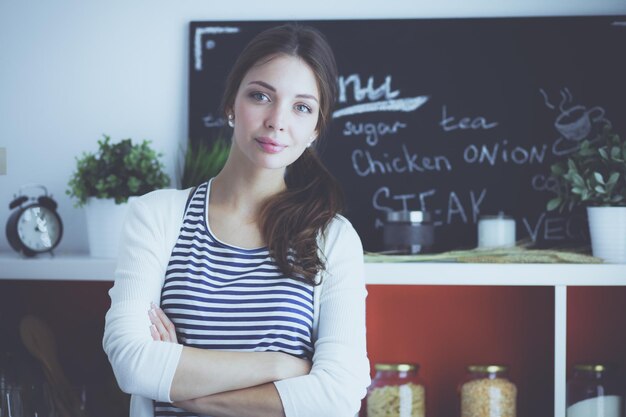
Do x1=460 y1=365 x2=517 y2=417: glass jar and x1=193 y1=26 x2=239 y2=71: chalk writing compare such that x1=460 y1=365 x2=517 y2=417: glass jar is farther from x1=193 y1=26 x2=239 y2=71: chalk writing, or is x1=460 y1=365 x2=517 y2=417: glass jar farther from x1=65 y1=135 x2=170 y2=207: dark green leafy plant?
x1=193 y1=26 x2=239 y2=71: chalk writing

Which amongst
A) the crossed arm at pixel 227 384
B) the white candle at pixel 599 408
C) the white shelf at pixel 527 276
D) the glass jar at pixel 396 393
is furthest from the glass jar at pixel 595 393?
the crossed arm at pixel 227 384

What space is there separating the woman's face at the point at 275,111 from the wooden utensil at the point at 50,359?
77 centimetres

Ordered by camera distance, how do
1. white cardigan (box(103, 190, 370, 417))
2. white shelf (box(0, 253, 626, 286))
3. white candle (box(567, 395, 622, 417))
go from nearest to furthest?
white cardigan (box(103, 190, 370, 417)) → white shelf (box(0, 253, 626, 286)) → white candle (box(567, 395, 622, 417))

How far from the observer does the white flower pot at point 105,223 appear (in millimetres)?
1728

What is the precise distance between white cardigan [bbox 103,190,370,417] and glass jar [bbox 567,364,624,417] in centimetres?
71

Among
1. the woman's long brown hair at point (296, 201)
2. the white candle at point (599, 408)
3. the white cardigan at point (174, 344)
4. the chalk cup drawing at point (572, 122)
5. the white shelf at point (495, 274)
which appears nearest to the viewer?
the white cardigan at point (174, 344)

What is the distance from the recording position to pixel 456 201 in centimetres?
186

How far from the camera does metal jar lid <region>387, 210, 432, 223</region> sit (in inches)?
68.3

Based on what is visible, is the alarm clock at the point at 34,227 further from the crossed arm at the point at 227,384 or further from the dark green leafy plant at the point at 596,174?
the dark green leafy plant at the point at 596,174

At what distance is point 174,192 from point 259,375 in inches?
15.1

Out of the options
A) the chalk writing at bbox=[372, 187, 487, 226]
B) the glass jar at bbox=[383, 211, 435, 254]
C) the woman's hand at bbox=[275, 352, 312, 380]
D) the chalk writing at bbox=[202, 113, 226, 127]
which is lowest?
the woman's hand at bbox=[275, 352, 312, 380]

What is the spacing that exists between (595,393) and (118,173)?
1218mm

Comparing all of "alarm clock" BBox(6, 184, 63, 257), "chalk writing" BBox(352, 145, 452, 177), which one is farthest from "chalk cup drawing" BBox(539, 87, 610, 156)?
"alarm clock" BBox(6, 184, 63, 257)

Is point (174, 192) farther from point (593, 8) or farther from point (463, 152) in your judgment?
point (593, 8)
